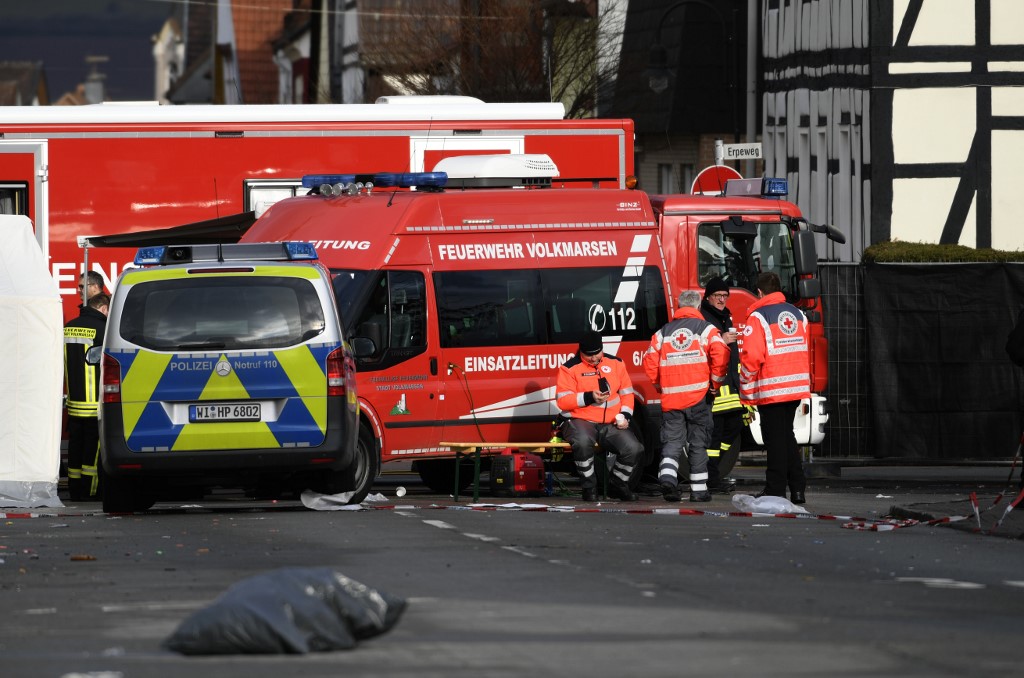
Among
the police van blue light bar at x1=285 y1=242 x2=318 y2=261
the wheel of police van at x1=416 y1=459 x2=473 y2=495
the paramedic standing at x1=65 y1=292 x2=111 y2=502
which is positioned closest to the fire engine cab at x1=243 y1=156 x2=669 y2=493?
the police van blue light bar at x1=285 y1=242 x2=318 y2=261

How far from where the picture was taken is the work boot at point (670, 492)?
17.4m

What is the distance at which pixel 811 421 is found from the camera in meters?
21.2

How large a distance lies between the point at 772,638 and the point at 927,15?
20375 millimetres

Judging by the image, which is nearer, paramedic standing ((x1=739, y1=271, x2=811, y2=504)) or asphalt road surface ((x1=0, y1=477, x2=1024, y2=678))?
asphalt road surface ((x1=0, y1=477, x2=1024, y2=678))

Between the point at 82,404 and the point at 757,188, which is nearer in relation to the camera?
the point at 82,404

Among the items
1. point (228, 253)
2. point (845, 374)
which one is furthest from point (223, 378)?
point (845, 374)

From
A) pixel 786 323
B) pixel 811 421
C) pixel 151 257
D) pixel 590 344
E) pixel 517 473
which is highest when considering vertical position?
pixel 151 257

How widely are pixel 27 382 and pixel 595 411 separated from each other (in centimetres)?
460

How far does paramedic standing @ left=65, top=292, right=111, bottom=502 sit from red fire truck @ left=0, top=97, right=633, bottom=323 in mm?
1616

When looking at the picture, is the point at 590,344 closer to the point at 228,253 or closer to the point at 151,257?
the point at 228,253

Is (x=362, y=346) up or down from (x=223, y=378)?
up

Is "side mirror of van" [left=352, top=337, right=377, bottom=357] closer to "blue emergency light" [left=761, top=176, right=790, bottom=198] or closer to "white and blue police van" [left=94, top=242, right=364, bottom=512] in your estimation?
"white and blue police van" [left=94, top=242, right=364, bottom=512]

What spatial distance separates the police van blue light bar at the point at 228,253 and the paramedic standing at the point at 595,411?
9.10ft

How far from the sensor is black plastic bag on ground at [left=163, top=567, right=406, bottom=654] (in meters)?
8.51
